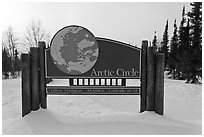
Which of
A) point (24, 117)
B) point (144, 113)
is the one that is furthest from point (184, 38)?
point (24, 117)

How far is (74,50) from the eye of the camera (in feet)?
14.4

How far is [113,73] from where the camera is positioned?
438cm

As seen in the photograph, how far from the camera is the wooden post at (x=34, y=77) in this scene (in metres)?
4.25

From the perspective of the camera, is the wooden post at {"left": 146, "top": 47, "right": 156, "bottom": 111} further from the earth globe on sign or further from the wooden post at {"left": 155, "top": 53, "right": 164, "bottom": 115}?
the earth globe on sign

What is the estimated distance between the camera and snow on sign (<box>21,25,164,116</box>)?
428 centimetres

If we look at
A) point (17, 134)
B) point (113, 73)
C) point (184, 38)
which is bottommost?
point (17, 134)

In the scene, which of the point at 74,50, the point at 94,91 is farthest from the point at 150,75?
the point at 74,50

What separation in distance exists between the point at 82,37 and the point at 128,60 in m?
1.22

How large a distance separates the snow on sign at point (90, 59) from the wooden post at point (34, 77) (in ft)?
0.82

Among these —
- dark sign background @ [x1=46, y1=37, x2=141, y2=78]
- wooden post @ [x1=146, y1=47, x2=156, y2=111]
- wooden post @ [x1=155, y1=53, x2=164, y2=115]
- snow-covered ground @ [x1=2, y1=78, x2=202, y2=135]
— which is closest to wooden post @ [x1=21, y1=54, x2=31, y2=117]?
snow-covered ground @ [x1=2, y1=78, x2=202, y2=135]

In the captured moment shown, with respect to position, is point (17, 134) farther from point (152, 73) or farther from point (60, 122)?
point (152, 73)

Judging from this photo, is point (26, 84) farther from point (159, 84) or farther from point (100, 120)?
point (159, 84)

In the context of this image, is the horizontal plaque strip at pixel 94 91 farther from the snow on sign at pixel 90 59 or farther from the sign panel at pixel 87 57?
the sign panel at pixel 87 57

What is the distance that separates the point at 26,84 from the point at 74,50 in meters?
1.34
